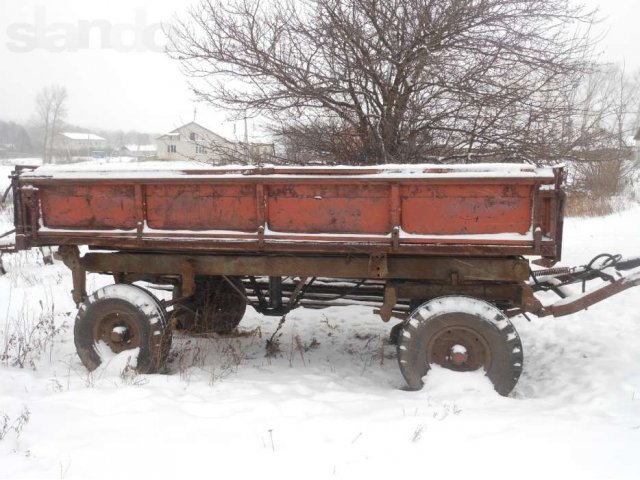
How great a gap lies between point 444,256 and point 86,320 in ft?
9.40

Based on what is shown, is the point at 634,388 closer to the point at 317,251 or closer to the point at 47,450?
the point at 317,251

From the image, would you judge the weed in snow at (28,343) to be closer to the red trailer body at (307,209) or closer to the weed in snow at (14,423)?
the red trailer body at (307,209)

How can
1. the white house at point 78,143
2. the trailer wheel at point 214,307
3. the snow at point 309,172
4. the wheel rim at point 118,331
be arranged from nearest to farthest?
the snow at point 309,172
the wheel rim at point 118,331
the trailer wheel at point 214,307
the white house at point 78,143

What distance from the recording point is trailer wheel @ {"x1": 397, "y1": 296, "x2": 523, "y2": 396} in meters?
3.61

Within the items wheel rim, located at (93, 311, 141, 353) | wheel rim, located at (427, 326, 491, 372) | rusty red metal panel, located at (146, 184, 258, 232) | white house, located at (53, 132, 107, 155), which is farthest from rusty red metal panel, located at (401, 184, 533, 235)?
white house, located at (53, 132, 107, 155)

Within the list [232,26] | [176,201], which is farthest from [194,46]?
[176,201]

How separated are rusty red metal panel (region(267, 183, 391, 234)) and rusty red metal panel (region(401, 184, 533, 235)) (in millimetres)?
187

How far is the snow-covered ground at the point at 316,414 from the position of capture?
8.58 ft

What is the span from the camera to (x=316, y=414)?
10.9 feet

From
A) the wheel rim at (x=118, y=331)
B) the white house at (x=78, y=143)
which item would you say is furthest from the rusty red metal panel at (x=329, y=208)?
the white house at (x=78, y=143)

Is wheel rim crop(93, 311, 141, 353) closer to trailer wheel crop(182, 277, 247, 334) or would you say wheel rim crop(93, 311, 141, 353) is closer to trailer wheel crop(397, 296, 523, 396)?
trailer wheel crop(182, 277, 247, 334)

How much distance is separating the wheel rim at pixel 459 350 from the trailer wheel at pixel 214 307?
1.99 meters

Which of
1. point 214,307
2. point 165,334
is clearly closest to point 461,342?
point 165,334

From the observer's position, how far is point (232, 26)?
6.87 m
